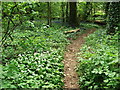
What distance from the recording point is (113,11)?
8273mm

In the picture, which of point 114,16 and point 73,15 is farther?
point 73,15

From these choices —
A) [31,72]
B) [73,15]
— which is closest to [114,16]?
[31,72]

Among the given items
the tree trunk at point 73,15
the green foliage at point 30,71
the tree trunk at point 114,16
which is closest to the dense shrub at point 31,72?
the green foliage at point 30,71

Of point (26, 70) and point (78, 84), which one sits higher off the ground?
point (26, 70)

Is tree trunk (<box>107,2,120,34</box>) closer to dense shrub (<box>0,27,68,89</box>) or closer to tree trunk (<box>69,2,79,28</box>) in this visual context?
dense shrub (<box>0,27,68,89</box>)

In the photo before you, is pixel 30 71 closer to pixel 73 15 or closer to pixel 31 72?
pixel 31 72

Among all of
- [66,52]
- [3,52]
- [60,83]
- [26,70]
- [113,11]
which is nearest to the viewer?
[60,83]

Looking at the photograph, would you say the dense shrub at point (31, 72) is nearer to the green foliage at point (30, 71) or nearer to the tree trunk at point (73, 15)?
the green foliage at point (30, 71)

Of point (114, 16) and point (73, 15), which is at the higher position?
point (73, 15)

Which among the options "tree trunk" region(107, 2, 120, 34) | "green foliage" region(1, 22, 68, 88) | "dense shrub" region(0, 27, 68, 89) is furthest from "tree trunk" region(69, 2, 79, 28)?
"dense shrub" region(0, 27, 68, 89)

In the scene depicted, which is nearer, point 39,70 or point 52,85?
point 52,85

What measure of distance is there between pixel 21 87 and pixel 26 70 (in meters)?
0.94

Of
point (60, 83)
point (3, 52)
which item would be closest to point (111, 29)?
point (60, 83)

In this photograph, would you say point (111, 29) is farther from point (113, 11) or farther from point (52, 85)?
point (52, 85)
